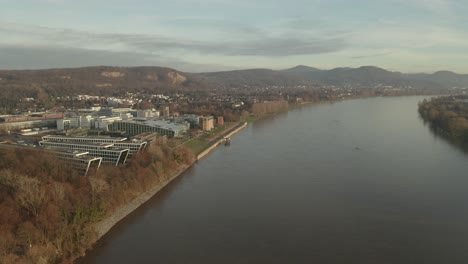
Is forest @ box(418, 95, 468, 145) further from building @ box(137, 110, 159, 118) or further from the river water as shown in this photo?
building @ box(137, 110, 159, 118)

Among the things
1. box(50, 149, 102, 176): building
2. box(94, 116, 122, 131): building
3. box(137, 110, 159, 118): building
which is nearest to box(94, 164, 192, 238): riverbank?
box(50, 149, 102, 176): building

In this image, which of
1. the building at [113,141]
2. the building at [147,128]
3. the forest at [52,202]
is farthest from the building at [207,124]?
the forest at [52,202]

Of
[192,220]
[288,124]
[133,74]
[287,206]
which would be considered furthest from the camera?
[133,74]

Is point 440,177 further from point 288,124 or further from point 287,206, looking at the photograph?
point 288,124

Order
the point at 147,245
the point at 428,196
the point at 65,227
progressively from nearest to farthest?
the point at 65,227
the point at 147,245
the point at 428,196

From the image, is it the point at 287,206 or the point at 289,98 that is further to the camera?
the point at 289,98

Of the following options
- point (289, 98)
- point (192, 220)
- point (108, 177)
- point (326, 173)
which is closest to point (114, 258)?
point (192, 220)
